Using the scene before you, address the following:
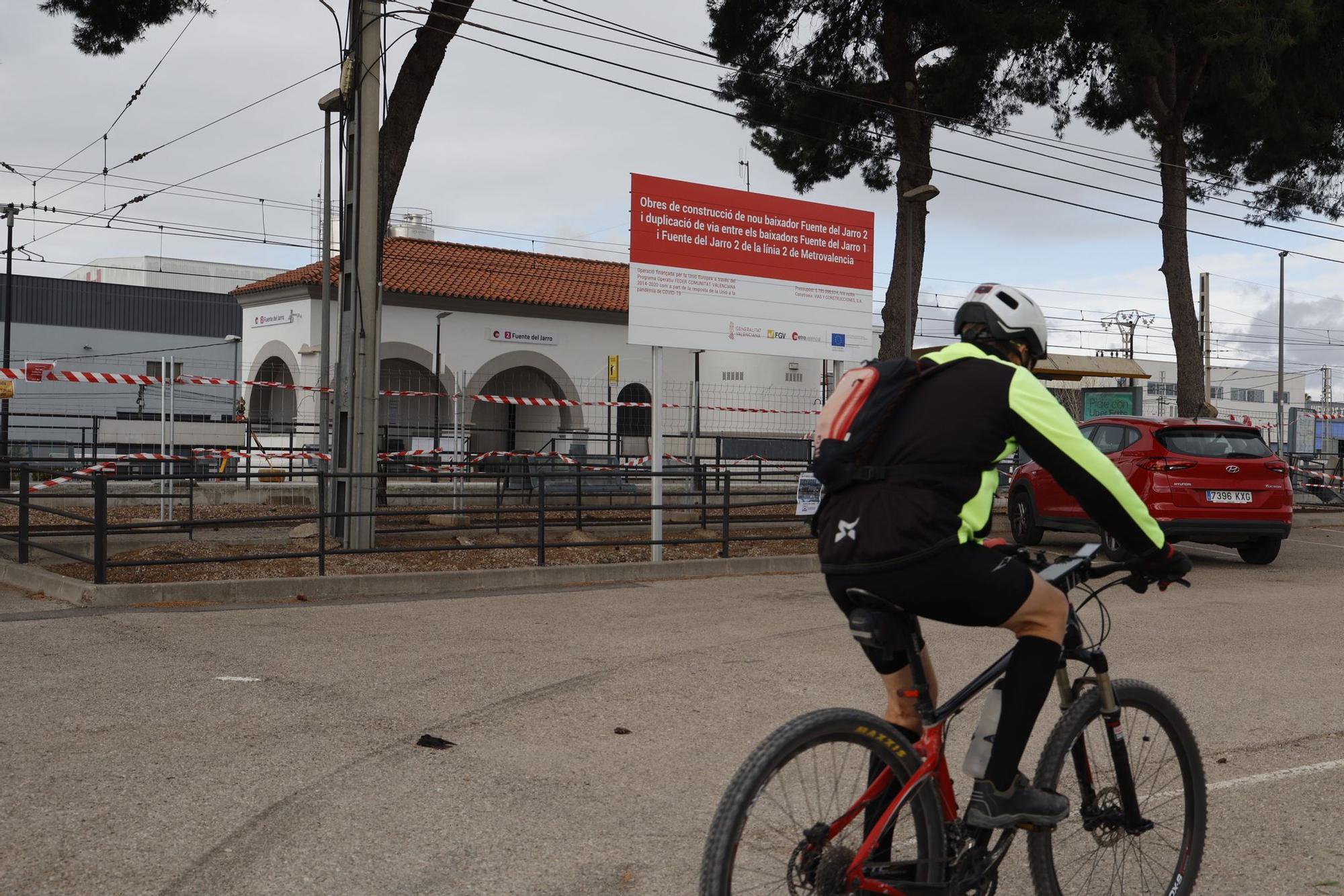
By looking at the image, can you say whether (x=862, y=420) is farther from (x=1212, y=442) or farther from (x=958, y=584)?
(x=1212, y=442)

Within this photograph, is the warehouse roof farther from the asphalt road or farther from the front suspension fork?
the front suspension fork

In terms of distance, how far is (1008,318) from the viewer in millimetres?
3166

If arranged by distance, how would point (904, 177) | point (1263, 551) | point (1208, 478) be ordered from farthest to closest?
point (904, 177) → point (1263, 551) → point (1208, 478)

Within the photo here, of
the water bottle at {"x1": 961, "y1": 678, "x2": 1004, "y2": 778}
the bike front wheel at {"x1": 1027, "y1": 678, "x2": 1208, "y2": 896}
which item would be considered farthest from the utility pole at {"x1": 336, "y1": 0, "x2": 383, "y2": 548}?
the water bottle at {"x1": 961, "y1": 678, "x2": 1004, "y2": 778}

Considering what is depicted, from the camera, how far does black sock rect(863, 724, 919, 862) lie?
2918 mm

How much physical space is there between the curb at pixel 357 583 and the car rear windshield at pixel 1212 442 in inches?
190

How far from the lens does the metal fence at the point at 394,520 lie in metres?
11.1

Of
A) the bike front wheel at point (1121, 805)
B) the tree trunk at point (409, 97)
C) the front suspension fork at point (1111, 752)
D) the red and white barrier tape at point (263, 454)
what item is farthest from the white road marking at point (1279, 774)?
the tree trunk at point (409, 97)

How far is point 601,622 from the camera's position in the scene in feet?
31.0

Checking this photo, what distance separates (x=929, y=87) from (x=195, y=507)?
14.8 m

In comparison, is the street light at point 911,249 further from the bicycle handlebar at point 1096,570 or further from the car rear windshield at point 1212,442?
the bicycle handlebar at point 1096,570

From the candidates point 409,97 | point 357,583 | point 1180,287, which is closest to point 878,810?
point 357,583

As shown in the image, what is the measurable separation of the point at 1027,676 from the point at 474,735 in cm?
326

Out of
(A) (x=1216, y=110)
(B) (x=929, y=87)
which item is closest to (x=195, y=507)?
(B) (x=929, y=87)
